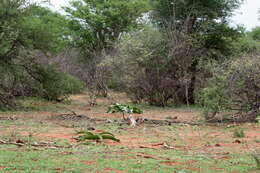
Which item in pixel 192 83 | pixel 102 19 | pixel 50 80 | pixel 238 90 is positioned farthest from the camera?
pixel 102 19

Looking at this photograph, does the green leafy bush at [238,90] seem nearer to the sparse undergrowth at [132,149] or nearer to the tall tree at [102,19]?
the sparse undergrowth at [132,149]

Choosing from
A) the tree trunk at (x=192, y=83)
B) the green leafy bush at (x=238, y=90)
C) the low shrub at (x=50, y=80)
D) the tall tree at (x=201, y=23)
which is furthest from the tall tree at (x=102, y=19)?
the green leafy bush at (x=238, y=90)

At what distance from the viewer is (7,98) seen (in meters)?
19.4

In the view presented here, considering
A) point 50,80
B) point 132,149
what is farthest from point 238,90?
point 50,80

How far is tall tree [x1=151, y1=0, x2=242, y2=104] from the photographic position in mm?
24078

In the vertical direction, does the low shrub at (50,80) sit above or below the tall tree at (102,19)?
below

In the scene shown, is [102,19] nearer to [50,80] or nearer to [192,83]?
[192,83]

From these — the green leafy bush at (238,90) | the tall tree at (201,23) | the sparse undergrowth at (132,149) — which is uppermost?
the tall tree at (201,23)

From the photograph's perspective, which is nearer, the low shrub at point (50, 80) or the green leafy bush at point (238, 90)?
the green leafy bush at point (238, 90)

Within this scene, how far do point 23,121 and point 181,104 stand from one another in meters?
11.4

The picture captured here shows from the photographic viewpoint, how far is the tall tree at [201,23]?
24.1 m

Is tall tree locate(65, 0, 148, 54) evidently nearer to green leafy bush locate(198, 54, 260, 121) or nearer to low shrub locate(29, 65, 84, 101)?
low shrub locate(29, 65, 84, 101)

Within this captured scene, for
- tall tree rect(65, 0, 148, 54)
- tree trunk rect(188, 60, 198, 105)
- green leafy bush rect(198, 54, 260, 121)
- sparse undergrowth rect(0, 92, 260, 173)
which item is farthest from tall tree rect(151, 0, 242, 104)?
sparse undergrowth rect(0, 92, 260, 173)

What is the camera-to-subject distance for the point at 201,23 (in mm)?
24688
